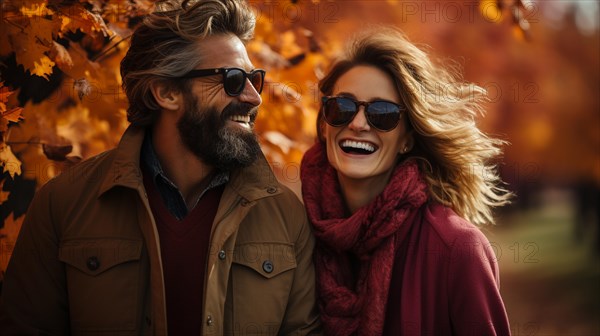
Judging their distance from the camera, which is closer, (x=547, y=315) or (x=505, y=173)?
(x=547, y=315)

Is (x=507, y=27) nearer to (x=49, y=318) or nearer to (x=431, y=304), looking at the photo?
(x=431, y=304)

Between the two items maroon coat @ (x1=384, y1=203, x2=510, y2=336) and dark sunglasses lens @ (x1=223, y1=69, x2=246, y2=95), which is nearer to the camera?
maroon coat @ (x1=384, y1=203, x2=510, y2=336)

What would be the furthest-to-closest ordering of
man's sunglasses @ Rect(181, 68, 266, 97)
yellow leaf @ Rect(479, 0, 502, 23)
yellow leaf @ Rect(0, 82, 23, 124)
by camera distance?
yellow leaf @ Rect(479, 0, 502, 23)
man's sunglasses @ Rect(181, 68, 266, 97)
yellow leaf @ Rect(0, 82, 23, 124)

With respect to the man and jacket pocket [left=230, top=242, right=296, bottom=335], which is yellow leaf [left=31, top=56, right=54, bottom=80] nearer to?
the man

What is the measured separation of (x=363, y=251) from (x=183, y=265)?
90 cm

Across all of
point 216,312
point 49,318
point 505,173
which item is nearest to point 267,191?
point 216,312

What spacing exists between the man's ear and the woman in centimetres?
79

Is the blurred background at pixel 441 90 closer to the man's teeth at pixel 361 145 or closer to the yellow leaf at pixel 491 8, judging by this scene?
the yellow leaf at pixel 491 8

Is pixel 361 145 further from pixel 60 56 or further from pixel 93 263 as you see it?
pixel 60 56

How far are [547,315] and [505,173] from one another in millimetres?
5607

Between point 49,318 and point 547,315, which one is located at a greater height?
point 49,318

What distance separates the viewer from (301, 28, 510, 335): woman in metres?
3.35

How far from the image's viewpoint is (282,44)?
15.2 ft

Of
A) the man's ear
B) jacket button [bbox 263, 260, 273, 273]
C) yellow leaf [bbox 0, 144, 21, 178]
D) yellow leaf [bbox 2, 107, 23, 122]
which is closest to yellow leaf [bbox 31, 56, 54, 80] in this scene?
yellow leaf [bbox 2, 107, 23, 122]
